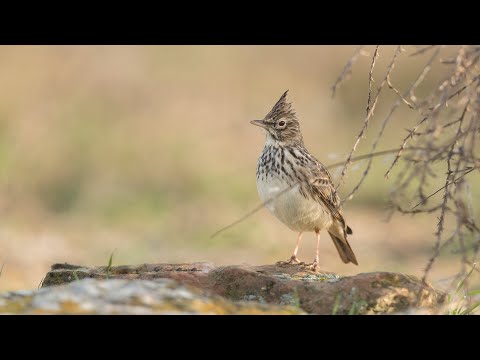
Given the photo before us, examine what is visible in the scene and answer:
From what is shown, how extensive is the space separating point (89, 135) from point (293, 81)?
483 cm

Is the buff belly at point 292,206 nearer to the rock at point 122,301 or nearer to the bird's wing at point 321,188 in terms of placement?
the bird's wing at point 321,188

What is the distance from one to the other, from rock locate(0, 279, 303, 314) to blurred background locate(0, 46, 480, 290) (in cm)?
576

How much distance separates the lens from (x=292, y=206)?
7.01 metres

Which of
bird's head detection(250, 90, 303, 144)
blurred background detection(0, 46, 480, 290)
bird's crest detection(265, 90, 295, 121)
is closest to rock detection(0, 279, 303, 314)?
bird's head detection(250, 90, 303, 144)

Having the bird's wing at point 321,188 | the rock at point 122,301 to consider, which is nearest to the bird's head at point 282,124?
the bird's wing at point 321,188

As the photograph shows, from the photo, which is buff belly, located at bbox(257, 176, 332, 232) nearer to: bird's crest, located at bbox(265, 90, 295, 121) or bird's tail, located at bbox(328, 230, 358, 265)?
bird's tail, located at bbox(328, 230, 358, 265)

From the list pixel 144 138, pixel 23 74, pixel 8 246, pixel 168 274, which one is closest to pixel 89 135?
pixel 144 138

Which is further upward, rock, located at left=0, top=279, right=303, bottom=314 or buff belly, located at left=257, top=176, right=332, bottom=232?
buff belly, located at left=257, top=176, right=332, bottom=232

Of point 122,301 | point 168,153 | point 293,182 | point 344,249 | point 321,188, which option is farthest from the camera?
point 168,153

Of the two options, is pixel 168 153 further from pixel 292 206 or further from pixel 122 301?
pixel 122 301

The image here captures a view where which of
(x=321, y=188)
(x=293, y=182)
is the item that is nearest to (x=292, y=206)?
(x=293, y=182)

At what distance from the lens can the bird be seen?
7016mm

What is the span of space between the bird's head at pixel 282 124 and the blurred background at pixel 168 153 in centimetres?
360

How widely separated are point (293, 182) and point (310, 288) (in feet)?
7.89
